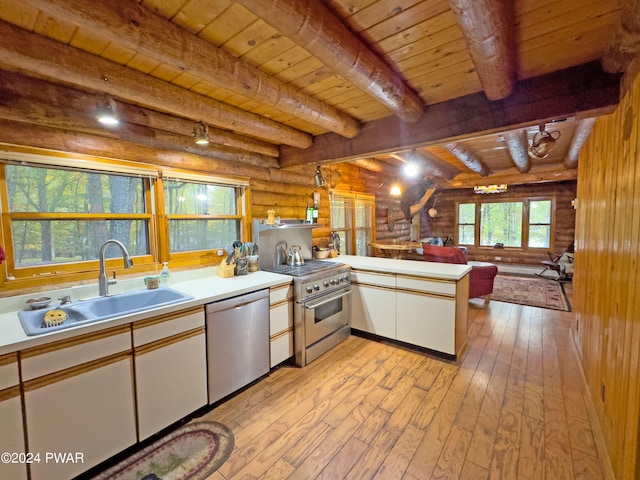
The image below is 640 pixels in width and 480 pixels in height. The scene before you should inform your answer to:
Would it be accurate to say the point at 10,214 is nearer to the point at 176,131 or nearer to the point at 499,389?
the point at 176,131

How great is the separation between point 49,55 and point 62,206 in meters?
1.08

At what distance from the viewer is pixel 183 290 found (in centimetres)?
228

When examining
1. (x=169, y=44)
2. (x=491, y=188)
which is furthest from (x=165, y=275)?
(x=491, y=188)

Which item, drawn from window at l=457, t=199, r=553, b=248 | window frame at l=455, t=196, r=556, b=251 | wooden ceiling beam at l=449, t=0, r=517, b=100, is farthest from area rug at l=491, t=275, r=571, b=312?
wooden ceiling beam at l=449, t=0, r=517, b=100

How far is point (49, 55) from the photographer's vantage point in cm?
146

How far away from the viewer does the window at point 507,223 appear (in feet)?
24.8

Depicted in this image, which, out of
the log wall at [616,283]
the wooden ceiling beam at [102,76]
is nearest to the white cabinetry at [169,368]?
the wooden ceiling beam at [102,76]

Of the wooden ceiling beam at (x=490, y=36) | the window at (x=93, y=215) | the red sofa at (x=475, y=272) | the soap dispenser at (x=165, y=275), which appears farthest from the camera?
the red sofa at (x=475, y=272)

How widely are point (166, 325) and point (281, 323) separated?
1.06 metres

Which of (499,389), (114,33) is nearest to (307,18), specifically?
(114,33)

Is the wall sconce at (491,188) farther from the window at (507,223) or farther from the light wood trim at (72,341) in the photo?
the light wood trim at (72,341)

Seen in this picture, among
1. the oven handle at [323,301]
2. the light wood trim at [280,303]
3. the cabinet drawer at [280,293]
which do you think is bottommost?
the oven handle at [323,301]

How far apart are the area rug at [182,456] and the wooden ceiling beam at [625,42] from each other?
10.1 feet

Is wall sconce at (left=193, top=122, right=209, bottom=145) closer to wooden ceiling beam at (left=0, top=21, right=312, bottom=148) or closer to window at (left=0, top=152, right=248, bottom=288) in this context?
wooden ceiling beam at (left=0, top=21, right=312, bottom=148)
